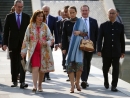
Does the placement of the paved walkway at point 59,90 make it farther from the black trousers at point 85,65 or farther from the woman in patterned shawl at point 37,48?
the woman in patterned shawl at point 37,48

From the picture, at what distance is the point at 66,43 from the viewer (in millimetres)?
10539

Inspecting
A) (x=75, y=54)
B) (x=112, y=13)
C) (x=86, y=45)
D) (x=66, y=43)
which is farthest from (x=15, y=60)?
(x=112, y=13)

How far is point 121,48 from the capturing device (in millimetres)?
10461

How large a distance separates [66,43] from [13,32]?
116 cm

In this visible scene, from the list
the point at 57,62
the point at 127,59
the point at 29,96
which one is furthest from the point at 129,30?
the point at 29,96

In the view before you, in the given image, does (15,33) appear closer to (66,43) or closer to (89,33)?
(66,43)

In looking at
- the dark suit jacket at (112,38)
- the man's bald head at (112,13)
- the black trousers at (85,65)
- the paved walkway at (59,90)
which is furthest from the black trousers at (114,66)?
the man's bald head at (112,13)

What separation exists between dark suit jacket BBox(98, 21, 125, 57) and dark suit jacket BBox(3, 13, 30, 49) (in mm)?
1657

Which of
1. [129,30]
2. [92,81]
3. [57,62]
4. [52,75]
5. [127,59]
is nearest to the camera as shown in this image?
[92,81]

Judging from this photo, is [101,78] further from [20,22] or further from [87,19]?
[20,22]

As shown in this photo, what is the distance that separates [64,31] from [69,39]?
0.66ft

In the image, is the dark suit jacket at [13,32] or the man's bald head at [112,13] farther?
the dark suit jacket at [13,32]

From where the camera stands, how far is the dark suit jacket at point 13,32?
10.5 m

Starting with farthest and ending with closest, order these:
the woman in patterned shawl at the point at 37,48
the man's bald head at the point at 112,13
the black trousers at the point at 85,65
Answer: the black trousers at the point at 85,65 → the man's bald head at the point at 112,13 → the woman in patterned shawl at the point at 37,48
